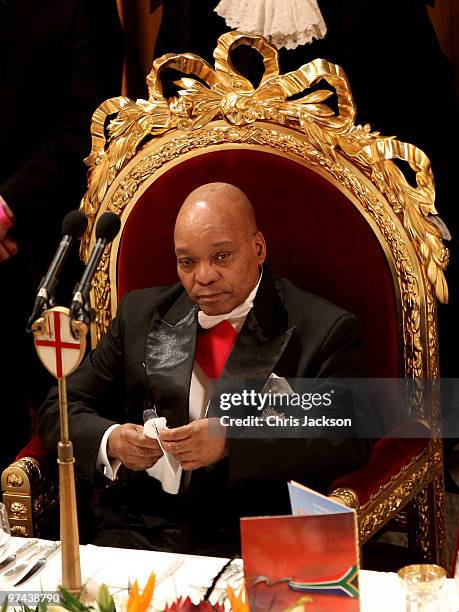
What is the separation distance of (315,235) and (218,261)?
0.27 meters

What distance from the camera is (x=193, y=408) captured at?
221cm

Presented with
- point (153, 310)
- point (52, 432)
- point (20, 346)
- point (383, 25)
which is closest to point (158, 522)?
point (52, 432)

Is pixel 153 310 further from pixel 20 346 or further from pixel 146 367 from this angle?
pixel 20 346

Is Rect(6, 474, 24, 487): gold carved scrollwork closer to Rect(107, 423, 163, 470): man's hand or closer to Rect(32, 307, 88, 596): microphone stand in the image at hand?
Rect(107, 423, 163, 470): man's hand

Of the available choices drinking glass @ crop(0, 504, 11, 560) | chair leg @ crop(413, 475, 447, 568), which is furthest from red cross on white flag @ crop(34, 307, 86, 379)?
chair leg @ crop(413, 475, 447, 568)

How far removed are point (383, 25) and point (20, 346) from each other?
1320mm

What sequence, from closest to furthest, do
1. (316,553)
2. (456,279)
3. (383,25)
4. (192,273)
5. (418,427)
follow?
(316,553)
(192,273)
(418,427)
(383,25)
(456,279)

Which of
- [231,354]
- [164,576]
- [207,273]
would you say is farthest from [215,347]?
[164,576]

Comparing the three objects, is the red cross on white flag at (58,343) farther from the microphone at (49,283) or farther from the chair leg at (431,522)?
the chair leg at (431,522)

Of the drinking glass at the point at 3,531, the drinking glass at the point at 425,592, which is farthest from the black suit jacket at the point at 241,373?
the drinking glass at the point at 425,592

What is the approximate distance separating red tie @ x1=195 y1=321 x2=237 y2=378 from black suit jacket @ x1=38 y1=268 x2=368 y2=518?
31mm

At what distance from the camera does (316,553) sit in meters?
1.38

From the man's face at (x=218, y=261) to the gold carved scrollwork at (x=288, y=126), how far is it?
259 mm

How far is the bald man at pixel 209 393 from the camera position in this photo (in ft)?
6.88
